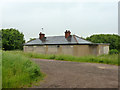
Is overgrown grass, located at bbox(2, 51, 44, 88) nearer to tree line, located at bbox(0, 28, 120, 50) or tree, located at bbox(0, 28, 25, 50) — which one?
tree line, located at bbox(0, 28, 120, 50)

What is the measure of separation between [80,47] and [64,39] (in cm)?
391

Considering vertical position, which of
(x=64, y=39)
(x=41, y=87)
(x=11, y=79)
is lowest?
(x=41, y=87)

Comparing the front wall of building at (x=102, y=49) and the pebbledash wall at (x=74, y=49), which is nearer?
the pebbledash wall at (x=74, y=49)

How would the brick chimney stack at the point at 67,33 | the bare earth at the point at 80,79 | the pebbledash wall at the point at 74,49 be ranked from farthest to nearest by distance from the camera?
1. the brick chimney stack at the point at 67,33
2. the pebbledash wall at the point at 74,49
3. the bare earth at the point at 80,79

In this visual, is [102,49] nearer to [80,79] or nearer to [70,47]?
[70,47]

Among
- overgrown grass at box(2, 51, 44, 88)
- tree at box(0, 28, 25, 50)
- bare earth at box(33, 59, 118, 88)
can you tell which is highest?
tree at box(0, 28, 25, 50)

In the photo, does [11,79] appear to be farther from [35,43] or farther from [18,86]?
[35,43]

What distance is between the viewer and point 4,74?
5422 millimetres

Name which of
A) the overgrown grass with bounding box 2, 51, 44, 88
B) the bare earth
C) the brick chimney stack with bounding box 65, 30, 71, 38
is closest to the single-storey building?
the brick chimney stack with bounding box 65, 30, 71, 38

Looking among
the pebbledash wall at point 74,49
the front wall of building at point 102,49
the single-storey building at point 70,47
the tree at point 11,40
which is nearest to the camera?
the pebbledash wall at point 74,49

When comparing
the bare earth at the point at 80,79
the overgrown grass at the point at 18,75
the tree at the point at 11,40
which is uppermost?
the tree at the point at 11,40

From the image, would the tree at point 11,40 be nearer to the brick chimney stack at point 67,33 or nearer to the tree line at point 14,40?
the tree line at point 14,40

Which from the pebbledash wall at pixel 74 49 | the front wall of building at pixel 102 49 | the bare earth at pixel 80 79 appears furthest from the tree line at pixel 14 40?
the bare earth at pixel 80 79

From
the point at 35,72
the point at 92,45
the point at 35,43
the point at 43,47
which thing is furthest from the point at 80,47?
the point at 35,72
